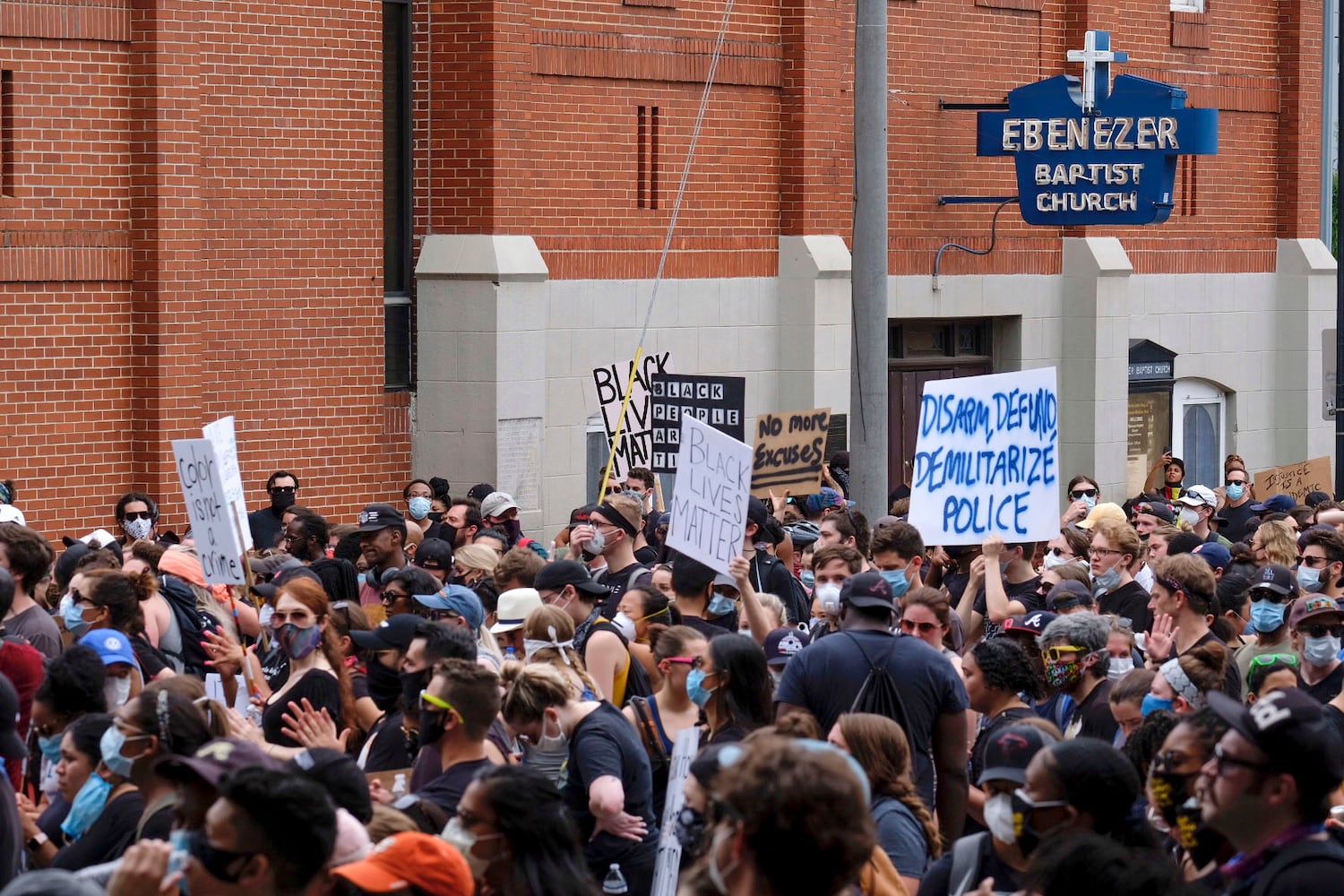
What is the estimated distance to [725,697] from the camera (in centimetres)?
693

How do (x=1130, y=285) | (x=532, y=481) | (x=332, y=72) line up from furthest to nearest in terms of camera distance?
(x=1130, y=285) < (x=532, y=481) < (x=332, y=72)

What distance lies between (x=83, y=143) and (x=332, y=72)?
241cm

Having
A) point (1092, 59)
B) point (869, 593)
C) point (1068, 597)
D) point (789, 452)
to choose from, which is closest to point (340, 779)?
point (869, 593)

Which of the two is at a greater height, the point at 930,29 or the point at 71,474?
the point at 930,29

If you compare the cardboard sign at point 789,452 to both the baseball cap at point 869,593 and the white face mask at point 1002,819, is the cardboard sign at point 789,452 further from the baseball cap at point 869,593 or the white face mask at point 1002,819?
the white face mask at point 1002,819

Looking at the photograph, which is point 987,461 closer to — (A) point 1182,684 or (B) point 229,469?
(B) point 229,469

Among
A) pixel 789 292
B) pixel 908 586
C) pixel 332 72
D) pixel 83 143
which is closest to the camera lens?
pixel 908 586

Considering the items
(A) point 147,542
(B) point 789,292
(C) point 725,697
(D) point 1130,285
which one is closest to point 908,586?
(C) point 725,697

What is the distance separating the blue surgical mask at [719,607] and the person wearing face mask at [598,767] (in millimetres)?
2441

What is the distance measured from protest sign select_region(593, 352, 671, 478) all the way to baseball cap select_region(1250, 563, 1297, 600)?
25.3 feet

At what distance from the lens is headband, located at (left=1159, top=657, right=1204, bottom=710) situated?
6824 millimetres

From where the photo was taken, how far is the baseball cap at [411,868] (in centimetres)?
459

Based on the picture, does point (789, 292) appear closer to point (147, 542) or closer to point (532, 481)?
point (532, 481)

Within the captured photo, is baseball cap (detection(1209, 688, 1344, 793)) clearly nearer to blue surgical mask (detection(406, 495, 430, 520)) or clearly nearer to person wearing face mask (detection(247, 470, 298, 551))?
person wearing face mask (detection(247, 470, 298, 551))
